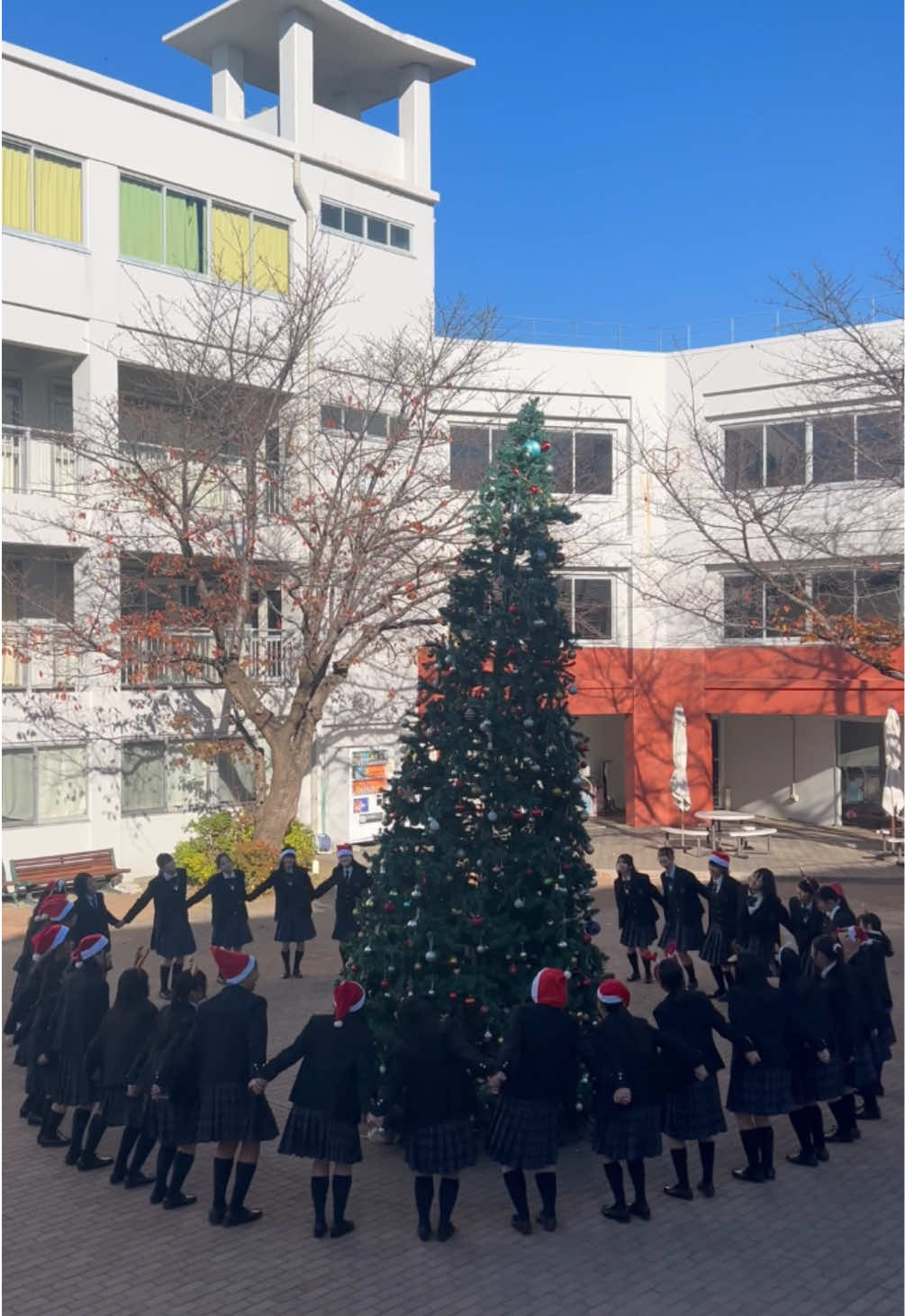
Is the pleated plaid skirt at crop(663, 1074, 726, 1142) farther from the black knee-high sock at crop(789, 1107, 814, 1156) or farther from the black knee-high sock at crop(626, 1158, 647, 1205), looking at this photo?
the black knee-high sock at crop(789, 1107, 814, 1156)

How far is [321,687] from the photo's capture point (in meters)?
20.5

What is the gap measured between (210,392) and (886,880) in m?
13.5

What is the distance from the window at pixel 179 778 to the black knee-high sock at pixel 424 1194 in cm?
1415

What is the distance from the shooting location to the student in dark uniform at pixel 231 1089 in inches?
301

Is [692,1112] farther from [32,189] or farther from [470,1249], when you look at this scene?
[32,189]

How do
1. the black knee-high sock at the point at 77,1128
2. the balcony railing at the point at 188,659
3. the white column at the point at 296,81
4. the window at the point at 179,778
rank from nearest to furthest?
the black knee-high sock at the point at 77,1128
the balcony railing at the point at 188,659
the window at the point at 179,778
the white column at the point at 296,81

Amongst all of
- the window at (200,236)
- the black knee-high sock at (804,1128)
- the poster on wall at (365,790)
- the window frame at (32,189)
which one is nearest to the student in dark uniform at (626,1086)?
the black knee-high sock at (804,1128)

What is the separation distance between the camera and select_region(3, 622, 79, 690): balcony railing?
19578 mm

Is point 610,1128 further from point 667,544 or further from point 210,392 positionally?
point 667,544

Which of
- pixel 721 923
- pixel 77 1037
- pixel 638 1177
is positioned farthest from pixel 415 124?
pixel 638 1177

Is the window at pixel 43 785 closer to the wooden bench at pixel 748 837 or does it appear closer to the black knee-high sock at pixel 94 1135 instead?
the wooden bench at pixel 748 837

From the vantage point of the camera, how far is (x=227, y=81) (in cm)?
2612

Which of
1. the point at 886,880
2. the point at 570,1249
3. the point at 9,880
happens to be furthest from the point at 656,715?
the point at 570,1249

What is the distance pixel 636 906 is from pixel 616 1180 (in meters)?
5.88
